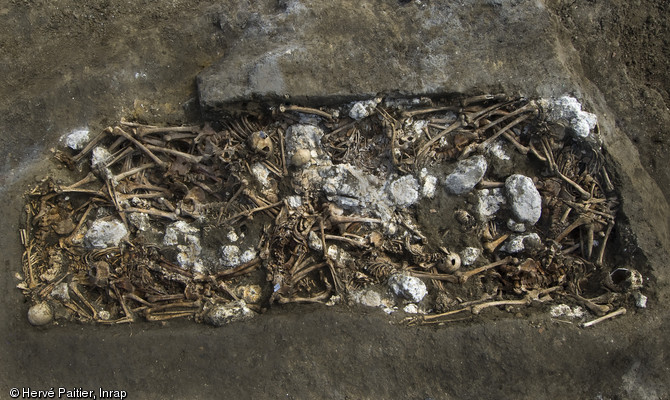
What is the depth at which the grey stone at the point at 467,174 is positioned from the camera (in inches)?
161

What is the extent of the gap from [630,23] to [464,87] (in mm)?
2183

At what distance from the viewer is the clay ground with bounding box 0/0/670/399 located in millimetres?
3680

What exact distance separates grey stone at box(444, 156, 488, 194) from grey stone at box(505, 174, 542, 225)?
11.8 inches

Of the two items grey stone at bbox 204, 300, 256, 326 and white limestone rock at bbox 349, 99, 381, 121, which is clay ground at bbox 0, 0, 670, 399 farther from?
white limestone rock at bbox 349, 99, 381, 121

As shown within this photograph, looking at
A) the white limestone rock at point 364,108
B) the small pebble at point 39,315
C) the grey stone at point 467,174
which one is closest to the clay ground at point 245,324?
the small pebble at point 39,315

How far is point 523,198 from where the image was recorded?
406 centimetres

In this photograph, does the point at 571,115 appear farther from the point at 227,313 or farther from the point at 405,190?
the point at 227,313

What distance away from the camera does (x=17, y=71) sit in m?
4.42

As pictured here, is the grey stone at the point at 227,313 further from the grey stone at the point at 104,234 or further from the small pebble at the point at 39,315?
the small pebble at the point at 39,315

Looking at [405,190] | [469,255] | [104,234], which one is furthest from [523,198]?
[104,234]

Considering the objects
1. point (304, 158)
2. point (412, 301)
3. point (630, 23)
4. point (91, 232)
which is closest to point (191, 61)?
point (304, 158)

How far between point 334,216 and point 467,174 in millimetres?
1312

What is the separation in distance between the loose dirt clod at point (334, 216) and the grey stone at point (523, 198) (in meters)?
0.01

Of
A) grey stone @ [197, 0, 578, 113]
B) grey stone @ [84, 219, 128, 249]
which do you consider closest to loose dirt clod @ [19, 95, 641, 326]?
grey stone @ [84, 219, 128, 249]
